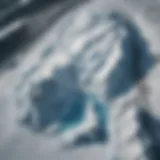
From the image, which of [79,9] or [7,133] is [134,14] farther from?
[7,133]

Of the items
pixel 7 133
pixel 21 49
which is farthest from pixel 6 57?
pixel 7 133

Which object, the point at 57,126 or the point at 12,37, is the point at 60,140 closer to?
the point at 57,126

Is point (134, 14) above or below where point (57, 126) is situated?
above

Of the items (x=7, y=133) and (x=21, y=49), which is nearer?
(x=7, y=133)

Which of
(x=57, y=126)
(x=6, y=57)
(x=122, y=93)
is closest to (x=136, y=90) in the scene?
(x=122, y=93)

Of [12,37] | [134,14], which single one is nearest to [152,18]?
[134,14]

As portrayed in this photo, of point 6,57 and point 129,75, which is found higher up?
point 6,57

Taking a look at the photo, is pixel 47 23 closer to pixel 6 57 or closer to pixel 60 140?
Result: pixel 6 57

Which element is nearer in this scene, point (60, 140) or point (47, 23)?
point (60, 140)
